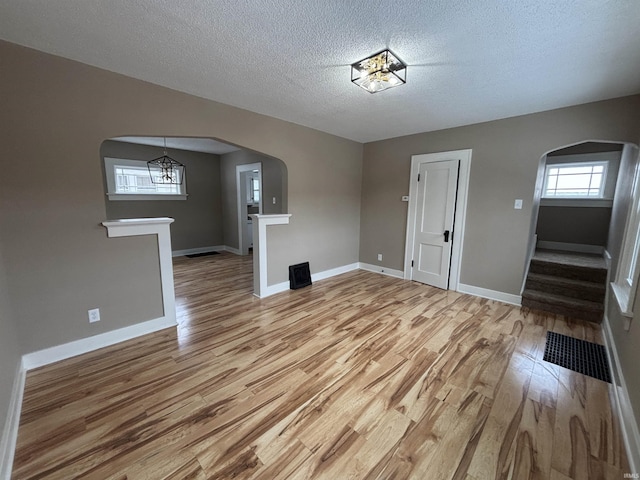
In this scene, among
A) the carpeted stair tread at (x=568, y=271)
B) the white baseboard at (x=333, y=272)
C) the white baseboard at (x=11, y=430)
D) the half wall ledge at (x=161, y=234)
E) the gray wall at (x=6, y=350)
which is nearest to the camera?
the white baseboard at (x=11, y=430)

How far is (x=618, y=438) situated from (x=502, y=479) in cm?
89

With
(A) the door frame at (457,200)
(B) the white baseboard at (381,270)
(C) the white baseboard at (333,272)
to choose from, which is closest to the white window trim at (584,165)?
(A) the door frame at (457,200)

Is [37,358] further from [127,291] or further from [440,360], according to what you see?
[440,360]

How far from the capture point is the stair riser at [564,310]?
299 centimetres

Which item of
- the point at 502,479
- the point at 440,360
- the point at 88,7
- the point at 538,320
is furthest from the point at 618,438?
the point at 88,7

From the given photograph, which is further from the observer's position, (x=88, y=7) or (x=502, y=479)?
(x=88, y=7)

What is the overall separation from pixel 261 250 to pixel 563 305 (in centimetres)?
387

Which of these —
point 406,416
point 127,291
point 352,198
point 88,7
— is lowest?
point 406,416

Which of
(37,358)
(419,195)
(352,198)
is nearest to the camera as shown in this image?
(37,358)

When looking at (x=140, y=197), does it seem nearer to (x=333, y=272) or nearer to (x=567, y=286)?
(x=333, y=272)

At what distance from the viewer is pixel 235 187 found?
20.4 ft

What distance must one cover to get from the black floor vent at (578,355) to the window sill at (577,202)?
3.49 metres

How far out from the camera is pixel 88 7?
1502mm

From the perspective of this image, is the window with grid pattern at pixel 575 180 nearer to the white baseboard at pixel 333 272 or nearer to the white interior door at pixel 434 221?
the white interior door at pixel 434 221
